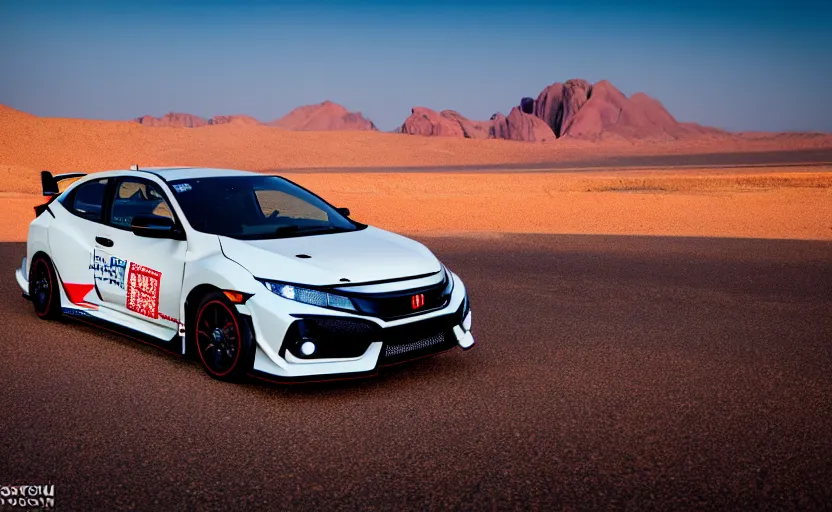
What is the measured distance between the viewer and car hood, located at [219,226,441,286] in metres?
5.60

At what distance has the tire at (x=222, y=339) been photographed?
5.62 meters

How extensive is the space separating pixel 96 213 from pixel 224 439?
3269 millimetres

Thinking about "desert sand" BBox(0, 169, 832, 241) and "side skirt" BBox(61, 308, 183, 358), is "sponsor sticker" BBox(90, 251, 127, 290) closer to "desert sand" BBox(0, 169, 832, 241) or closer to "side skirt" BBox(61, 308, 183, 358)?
"side skirt" BBox(61, 308, 183, 358)

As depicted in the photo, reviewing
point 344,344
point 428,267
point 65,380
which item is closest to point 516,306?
point 428,267

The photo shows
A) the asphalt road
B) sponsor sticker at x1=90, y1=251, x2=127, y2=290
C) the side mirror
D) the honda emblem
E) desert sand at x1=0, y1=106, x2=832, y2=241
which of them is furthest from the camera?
desert sand at x1=0, y1=106, x2=832, y2=241

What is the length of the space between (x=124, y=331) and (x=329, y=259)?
6.77 ft

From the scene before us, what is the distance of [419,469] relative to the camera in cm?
444

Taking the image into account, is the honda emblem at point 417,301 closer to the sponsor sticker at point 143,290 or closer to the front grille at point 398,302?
the front grille at point 398,302

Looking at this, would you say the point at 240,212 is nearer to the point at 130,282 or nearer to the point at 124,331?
the point at 130,282

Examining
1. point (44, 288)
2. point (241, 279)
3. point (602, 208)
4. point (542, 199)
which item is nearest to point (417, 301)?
point (241, 279)

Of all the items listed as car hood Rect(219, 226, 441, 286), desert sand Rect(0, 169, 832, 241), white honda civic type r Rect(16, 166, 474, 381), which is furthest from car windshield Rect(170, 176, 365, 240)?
desert sand Rect(0, 169, 832, 241)

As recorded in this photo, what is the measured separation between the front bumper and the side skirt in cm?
98

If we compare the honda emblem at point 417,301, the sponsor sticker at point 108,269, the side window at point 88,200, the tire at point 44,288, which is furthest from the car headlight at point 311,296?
the tire at point 44,288

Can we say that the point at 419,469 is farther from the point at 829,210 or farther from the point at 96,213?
the point at 829,210
